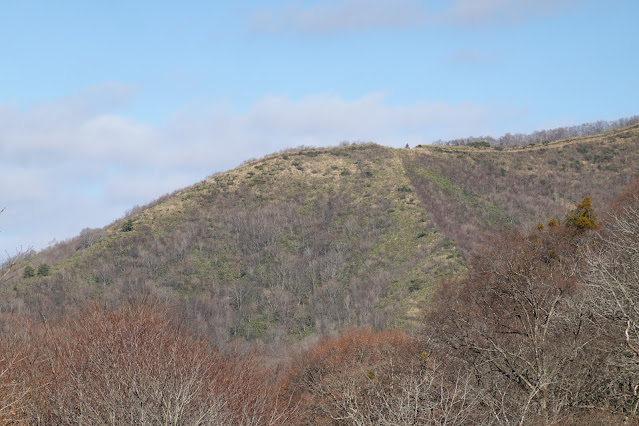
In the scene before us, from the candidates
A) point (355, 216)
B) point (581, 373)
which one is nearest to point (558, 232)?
point (581, 373)

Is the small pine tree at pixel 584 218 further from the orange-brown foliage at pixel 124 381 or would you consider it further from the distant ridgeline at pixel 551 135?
the distant ridgeline at pixel 551 135

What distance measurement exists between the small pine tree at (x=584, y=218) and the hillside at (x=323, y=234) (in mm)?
19917

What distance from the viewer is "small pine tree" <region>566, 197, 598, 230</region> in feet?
172

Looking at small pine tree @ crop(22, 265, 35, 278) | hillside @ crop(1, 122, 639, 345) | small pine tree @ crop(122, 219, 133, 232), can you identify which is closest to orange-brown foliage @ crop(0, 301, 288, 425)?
hillside @ crop(1, 122, 639, 345)

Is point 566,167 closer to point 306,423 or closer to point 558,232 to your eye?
point 558,232

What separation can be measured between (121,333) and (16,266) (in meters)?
13.1

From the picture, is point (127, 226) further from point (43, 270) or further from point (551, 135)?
point (551, 135)

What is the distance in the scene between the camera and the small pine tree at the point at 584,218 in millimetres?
52281

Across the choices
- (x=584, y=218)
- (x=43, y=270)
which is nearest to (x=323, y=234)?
(x=43, y=270)

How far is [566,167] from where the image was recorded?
11225 centimetres

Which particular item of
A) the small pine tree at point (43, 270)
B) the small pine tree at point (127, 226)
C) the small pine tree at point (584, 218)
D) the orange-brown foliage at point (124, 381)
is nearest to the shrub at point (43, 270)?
the small pine tree at point (43, 270)

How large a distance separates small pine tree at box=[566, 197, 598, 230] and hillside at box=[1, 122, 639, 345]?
19.9 meters

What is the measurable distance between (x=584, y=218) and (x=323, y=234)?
51.4m

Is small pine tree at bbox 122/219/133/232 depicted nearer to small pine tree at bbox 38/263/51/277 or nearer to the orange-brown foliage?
small pine tree at bbox 38/263/51/277
